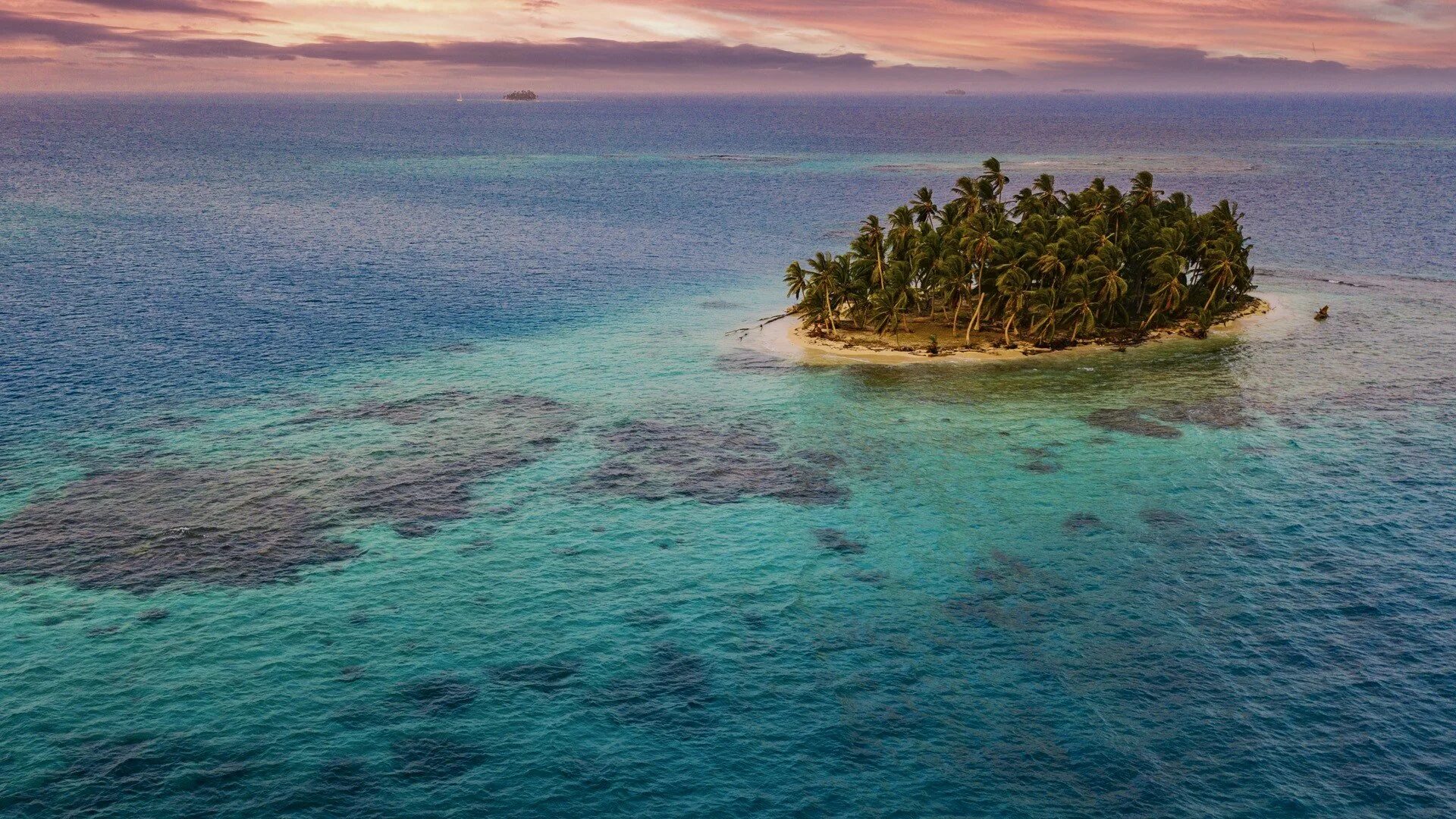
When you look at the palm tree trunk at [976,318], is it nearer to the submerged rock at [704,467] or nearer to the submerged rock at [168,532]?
the submerged rock at [704,467]

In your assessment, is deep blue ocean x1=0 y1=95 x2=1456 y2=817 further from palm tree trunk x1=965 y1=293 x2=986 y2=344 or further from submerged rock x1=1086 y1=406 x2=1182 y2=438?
palm tree trunk x1=965 y1=293 x2=986 y2=344

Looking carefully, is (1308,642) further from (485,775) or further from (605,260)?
(605,260)

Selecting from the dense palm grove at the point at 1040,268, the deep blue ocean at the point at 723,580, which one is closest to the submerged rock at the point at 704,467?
the deep blue ocean at the point at 723,580

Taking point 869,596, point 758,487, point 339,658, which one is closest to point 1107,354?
point 758,487

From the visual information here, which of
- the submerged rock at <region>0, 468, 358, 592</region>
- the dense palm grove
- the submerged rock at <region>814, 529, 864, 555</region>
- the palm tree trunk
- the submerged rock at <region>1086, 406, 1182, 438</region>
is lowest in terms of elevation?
the submerged rock at <region>0, 468, 358, 592</region>

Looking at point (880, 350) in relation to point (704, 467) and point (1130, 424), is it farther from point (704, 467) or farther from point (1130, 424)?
point (704, 467)

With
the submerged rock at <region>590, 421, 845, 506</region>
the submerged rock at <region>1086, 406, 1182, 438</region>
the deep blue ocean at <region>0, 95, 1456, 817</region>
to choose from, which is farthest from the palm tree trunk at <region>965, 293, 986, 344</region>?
the submerged rock at <region>590, 421, 845, 506</region>

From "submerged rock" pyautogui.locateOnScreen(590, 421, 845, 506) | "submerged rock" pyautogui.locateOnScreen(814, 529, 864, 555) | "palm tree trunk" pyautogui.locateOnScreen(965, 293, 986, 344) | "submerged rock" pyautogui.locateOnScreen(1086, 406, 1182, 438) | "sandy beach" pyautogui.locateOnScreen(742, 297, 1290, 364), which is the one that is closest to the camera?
"submerged rock" pyautogui.locateOnScreen(814, 529, 864, 555)
